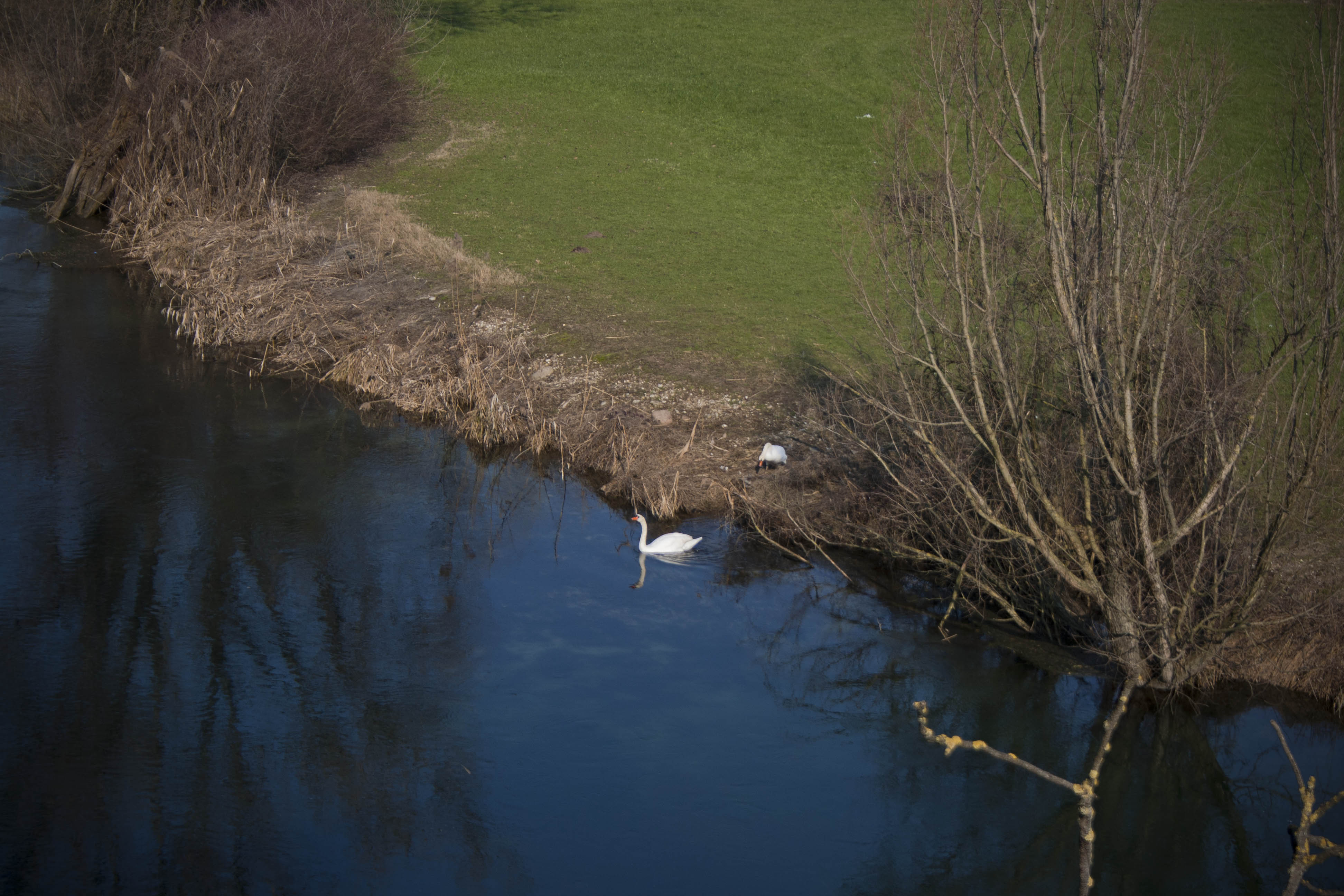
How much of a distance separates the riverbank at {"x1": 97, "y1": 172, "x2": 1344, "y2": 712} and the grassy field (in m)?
1.07

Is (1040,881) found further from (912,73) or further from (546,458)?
(912,73)

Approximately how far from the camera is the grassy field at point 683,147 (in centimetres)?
1609

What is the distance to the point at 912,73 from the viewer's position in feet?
75.3

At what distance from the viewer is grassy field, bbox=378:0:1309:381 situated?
52.8ft

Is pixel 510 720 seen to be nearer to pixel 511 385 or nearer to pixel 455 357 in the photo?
pixel 511 385

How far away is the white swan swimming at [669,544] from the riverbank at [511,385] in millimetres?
658

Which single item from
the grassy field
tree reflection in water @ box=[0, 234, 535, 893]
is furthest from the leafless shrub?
tree reflection in water @ box=[0, 234, 535, 893]

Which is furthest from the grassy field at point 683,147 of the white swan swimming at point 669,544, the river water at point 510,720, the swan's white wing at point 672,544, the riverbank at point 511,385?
the river water at point 510,720

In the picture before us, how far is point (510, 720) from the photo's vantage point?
8.73 meters

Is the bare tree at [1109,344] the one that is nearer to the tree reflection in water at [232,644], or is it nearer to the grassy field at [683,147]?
the tree reflection in water at [232,644]

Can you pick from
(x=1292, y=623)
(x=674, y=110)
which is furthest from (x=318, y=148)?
(x=1292, y=623)

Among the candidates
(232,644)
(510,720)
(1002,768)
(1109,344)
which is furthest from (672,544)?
(1109,344)

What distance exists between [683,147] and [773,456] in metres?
13.1

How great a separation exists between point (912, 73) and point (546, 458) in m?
14.1
